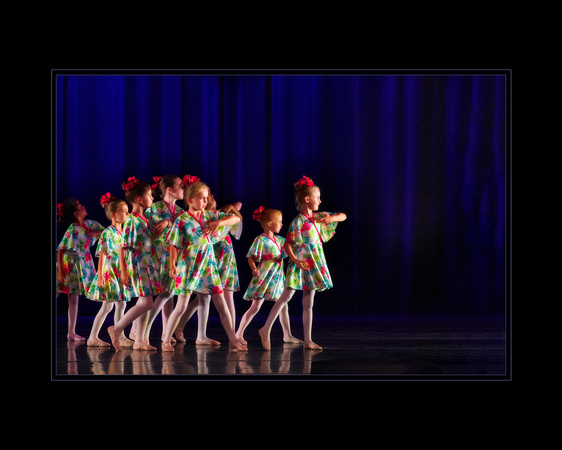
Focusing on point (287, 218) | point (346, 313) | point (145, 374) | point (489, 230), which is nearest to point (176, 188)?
point (145, 374)

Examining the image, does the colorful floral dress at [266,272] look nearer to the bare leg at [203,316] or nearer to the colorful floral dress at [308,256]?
the colorful floral dress at [308,256]

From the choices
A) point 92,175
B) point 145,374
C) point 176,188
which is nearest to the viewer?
point 145,374

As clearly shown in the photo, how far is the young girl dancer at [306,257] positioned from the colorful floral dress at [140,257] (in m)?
0.88

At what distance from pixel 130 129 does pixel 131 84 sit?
456mm

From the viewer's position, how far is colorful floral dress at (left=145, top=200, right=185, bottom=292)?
6129 millimetres

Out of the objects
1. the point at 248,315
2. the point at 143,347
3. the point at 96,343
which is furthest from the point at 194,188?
the point at 96,343


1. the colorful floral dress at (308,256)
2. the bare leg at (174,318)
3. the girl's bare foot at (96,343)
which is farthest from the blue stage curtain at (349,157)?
the bare leg at (174,318)

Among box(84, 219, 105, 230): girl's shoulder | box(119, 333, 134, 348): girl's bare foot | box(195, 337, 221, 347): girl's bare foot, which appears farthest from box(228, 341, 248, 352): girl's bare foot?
box(84, 219, 105, 230): girl's shoulder

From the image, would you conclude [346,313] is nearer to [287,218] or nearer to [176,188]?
[287,218]

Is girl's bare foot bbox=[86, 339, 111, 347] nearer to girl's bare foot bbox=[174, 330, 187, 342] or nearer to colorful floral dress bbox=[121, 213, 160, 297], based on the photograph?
colorful floral dress bbox=[121, 213, 160, 297]

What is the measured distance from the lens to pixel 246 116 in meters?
8.83

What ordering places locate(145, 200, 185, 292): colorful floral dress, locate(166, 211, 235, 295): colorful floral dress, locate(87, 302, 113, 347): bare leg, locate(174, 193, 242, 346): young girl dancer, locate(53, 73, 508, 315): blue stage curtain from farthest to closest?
locate(53, 73, 508, 315): blue stage curtain < locate(174, 193, 242, 346): young girl dancer < locate(87, 302, 113, 347): bare leg < locate(145, 200, 185, 292): colorful floral dress < locate(166, 211, 235, 295): colorful floral dress

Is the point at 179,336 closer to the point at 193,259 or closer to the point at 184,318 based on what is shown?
the point at 184,318

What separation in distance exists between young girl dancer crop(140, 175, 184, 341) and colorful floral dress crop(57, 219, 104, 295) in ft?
1.97
